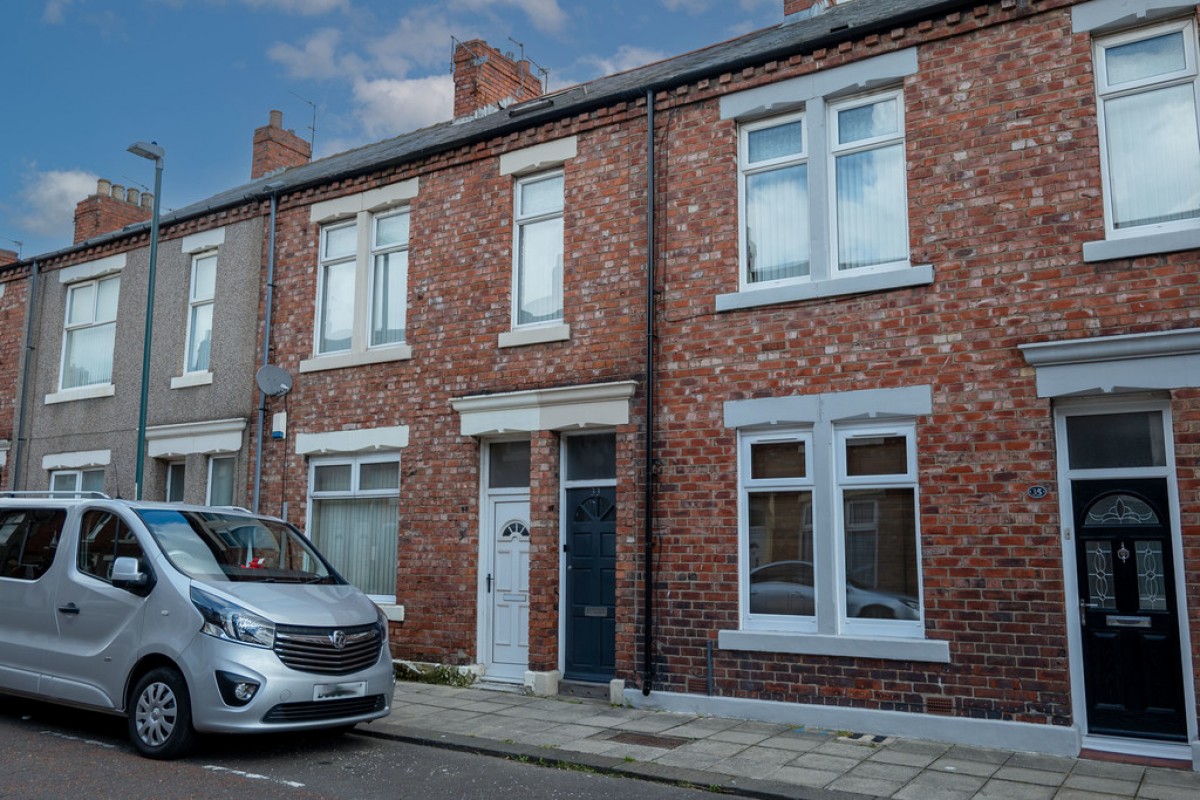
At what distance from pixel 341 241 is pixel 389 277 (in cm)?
112

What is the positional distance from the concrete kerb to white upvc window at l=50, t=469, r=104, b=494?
9442 millimetres

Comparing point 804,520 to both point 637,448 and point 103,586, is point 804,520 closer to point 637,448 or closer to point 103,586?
point 637,448

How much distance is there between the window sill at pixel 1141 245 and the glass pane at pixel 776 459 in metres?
3.08

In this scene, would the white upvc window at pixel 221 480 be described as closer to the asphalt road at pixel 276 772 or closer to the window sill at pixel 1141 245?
the asphalt road at pixel 276 772

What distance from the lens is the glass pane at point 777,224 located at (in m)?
10.1

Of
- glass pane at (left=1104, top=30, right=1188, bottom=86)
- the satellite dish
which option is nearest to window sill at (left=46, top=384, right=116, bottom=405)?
the satellite dish

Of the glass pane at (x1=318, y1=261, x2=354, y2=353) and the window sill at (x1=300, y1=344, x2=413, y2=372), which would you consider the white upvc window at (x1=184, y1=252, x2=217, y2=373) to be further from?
the window sill at (x1=300, y1=344, x2=413, y2=372)

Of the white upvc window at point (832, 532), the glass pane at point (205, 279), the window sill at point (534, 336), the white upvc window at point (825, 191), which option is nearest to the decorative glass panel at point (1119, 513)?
the white upvc window at point (832, 532)

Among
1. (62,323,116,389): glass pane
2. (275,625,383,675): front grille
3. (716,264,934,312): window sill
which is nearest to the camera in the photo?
(275,625,383,675): front grille

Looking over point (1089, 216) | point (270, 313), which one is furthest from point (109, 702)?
point (1089, 216)

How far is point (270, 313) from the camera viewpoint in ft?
46.1

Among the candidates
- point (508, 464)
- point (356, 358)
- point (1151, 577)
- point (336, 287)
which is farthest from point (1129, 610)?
point (336, 287)

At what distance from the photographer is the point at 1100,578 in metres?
8.30

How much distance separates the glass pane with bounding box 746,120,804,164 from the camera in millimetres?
10289
